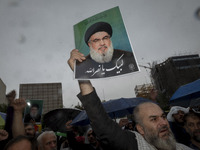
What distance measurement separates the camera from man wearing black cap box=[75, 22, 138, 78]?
59.0 inches

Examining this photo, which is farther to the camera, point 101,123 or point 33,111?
point 33,111

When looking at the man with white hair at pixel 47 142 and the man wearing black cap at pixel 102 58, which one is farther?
the man with white hair at pixel 47 142

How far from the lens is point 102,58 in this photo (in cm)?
159

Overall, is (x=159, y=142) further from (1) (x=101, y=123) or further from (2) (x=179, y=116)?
(2) (x=179, y=116)

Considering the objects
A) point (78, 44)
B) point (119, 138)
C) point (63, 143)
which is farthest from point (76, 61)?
point (63, 143)

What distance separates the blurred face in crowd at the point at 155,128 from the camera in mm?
1564

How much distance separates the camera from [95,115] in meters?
1.38

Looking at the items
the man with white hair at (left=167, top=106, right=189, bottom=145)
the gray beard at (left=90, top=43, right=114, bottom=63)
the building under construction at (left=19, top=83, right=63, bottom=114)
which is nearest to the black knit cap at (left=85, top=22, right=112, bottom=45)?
the gray beard at (left=90, top=43, right=114, bottom=63)

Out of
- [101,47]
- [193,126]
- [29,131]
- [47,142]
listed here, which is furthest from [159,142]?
[29,131]

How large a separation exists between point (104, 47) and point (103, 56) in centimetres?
11

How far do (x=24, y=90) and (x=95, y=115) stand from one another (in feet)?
290

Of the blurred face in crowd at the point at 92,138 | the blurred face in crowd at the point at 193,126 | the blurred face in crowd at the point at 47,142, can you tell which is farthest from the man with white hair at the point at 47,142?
the blurred face in crowd at the point at 193,126

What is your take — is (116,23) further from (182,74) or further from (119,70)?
(182,74)

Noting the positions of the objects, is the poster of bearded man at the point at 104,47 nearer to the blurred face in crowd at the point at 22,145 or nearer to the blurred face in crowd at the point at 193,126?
the blurred face in crowd at the point at 22,145
